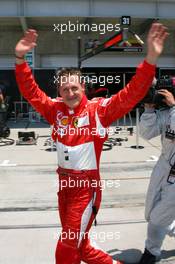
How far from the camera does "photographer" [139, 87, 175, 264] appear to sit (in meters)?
3.08

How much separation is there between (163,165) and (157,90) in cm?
61

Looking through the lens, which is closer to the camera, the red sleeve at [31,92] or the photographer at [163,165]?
the red sleeve at [31,92]

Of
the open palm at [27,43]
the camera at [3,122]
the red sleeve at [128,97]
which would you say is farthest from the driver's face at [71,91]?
the camera at [3,122]

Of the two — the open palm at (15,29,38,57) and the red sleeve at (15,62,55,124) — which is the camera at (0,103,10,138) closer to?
the red sleeve at (15,62,55,124)

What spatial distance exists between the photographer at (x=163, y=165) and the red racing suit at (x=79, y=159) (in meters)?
0.49

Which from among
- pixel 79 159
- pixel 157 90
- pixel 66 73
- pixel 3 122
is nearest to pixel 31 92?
pixel 66 73

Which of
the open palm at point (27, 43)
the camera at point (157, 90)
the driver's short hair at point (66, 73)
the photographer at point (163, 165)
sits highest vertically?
the open palm at point (27, 43)

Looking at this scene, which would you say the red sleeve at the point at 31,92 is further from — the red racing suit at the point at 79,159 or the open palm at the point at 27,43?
the open palm at the point at 27,43

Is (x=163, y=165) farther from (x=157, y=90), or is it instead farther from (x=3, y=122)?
(x=3, y=122)

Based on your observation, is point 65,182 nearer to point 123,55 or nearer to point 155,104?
point 155,104

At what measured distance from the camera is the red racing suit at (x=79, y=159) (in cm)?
266

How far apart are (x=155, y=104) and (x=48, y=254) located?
1.72 metres

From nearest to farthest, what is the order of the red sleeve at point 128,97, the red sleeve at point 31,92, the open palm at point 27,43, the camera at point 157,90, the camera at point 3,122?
the red sleeve at point 128,97, the open palm at point 27,43, the red sleeve at point 31,92, the camera at point 157,90, the camera at point 3,122

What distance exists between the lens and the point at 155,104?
307cm
